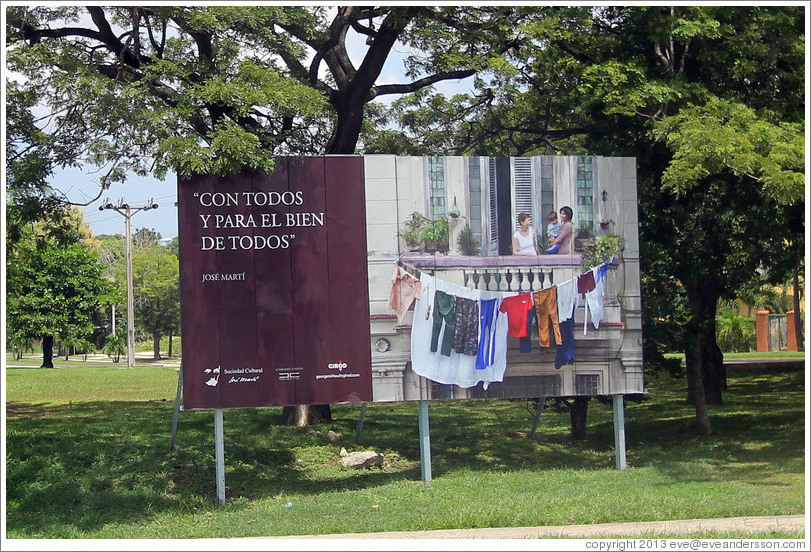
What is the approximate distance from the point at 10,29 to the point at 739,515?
547 inches

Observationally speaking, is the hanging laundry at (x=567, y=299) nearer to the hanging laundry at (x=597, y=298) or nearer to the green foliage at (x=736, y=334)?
the hanging laundry at (x=597, y=298)

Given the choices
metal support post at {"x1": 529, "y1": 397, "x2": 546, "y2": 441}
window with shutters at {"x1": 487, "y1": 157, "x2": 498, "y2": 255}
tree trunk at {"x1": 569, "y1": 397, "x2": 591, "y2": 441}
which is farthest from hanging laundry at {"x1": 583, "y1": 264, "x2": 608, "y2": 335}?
tree trunk at {"x1": 569, "y1": 397, "x2": 591, "y2": 441}

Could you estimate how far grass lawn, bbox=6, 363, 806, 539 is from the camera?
39.9 feet

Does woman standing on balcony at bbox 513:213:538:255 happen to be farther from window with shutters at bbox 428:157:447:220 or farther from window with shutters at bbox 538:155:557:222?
window with shutters at bbox 428:157:447:220

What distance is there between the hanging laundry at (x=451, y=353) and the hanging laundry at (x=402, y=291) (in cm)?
10

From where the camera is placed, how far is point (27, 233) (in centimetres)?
2000

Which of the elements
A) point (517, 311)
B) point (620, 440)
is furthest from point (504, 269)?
point (620, 440)

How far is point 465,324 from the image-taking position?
14.1 metres

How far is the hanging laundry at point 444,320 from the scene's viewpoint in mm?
14016

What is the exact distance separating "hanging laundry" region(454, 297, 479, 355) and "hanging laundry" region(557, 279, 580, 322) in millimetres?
1268

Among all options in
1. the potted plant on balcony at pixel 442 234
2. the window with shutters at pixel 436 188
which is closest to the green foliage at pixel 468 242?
the potted plant on balcony at pixel 442 234

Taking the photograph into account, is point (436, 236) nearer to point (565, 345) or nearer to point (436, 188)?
point (436, 188)

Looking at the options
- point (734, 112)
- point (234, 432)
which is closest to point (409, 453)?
point (234, 432)

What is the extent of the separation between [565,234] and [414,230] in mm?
2304
